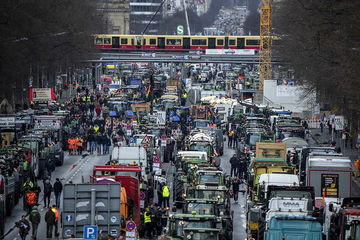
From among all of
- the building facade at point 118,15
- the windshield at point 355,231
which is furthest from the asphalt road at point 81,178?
the building facade at point 118,15

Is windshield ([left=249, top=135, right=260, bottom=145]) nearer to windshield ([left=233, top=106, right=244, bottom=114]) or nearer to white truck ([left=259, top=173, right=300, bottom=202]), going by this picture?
windshield ([left=233, top=106, right=244, bottom=114])

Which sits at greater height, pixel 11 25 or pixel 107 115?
pixel 11 25

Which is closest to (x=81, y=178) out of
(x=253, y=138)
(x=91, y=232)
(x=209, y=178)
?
(x=209, y=178)

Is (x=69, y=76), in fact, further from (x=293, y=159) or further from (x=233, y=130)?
(x=293, y=159)

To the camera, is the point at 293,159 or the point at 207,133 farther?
the point at 207,133

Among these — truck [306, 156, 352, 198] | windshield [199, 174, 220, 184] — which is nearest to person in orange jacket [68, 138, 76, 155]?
windshield [199, 174, 220, 184]

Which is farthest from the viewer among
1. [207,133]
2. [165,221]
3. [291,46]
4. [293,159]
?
[291,46]

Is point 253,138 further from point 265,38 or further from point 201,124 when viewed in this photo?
point 265,38

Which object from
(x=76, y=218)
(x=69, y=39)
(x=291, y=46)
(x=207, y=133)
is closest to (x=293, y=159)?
(x=207, y=133)
